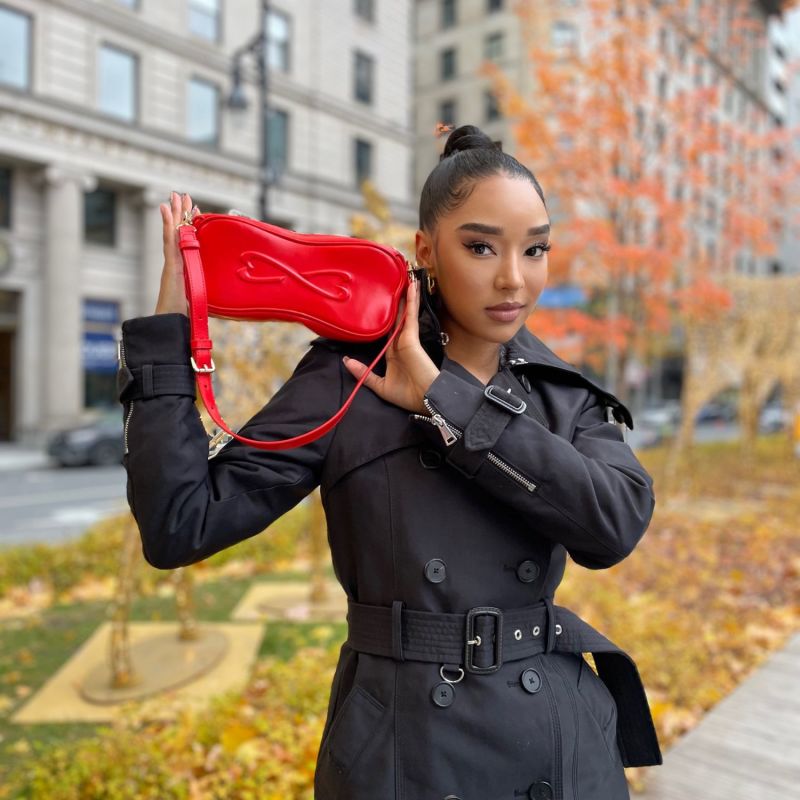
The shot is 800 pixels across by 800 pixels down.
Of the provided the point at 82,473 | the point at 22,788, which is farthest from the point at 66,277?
the point at 22,788

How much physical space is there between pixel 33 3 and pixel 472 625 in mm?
21843

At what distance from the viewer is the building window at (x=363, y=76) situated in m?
27.6

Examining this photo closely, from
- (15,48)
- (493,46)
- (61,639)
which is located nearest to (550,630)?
(61,639)

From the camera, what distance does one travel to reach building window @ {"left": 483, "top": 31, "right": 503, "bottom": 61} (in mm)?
34562

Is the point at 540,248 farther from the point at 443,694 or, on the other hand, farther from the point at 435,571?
the point at 443,694

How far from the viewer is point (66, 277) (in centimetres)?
1977

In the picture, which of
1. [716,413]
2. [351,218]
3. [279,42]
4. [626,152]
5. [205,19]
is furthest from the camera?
[716,413]

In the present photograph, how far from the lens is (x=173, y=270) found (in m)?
1.37

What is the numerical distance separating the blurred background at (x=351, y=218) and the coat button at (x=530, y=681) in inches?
49.9

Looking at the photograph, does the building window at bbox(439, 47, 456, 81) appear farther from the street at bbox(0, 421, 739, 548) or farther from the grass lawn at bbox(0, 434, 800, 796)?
the grass lawn at bbox(0, 434, 800, 796)

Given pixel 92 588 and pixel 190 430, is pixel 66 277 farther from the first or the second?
pixel 190 430

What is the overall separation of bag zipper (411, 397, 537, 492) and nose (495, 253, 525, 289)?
0.27 metres

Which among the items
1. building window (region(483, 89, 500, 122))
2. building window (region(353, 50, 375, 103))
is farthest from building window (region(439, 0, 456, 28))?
building window (region(353, 50, 375, 103))

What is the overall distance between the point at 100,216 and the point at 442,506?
22559 mm
